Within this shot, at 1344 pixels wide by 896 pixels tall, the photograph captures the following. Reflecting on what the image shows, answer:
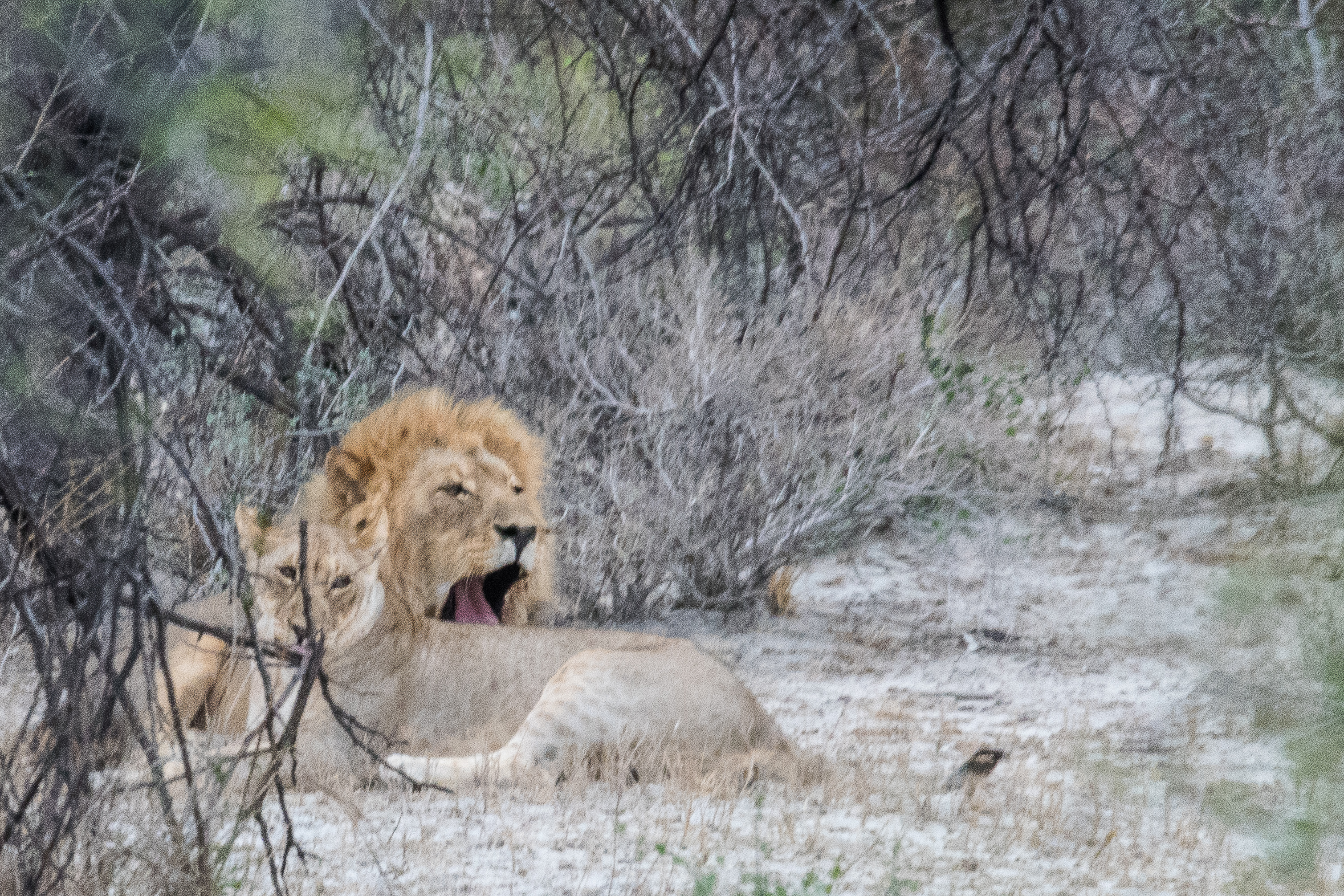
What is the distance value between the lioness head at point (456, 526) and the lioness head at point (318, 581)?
227 mm

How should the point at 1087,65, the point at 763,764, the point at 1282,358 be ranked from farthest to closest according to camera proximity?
the point at 1282,358 → the point at 763,764 → the point at 1087,65

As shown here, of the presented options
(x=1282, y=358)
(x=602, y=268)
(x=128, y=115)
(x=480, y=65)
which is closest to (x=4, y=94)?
(x=128, y=115)

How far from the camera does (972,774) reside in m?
4.16

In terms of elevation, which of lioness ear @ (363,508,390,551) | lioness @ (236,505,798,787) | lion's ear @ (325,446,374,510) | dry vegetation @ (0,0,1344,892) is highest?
dry vegetation @ (0,0,1344,892)

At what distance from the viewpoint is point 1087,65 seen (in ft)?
12.3

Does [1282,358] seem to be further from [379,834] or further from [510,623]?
[379,834]

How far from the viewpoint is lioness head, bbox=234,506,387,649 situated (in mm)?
3939

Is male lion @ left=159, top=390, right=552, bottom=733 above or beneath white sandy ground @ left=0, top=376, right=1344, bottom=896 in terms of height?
above

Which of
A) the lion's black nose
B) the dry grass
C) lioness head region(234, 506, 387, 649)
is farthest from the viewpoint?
the lion's black nose

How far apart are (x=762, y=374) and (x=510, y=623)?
2.89 m

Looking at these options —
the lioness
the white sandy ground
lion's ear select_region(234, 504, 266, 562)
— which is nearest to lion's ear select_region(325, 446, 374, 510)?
the lioness

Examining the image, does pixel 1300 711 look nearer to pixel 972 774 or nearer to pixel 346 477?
pixel 972 774

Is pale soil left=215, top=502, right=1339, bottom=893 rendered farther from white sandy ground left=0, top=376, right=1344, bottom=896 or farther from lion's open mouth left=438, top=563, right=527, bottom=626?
lion's open mouth left=438, top=563, right=527, bottom=626

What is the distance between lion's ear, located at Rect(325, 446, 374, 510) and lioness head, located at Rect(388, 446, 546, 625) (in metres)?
0.11
